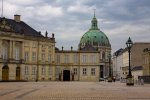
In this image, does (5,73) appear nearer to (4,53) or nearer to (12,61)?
(12,61)

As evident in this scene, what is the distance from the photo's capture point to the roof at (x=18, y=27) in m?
76.1

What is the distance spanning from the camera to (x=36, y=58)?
85125 mm

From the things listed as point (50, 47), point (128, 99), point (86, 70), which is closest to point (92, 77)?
point (86, 70)

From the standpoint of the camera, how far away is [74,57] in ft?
316

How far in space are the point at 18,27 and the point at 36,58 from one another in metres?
7.50

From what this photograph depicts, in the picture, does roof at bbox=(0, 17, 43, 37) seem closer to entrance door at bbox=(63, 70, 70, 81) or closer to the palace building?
the palace building

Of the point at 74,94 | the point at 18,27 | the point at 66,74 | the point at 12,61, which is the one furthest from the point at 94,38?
the point at 74,94

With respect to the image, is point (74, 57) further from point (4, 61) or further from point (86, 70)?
point (4, 61)

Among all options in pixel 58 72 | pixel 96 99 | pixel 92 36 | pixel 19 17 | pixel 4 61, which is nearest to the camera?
pixel 96 99

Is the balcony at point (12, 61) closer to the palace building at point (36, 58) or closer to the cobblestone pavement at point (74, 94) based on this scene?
the palace building at point (36, 58)

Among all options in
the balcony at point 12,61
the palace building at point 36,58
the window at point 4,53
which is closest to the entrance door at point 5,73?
the palace building at point 36,58

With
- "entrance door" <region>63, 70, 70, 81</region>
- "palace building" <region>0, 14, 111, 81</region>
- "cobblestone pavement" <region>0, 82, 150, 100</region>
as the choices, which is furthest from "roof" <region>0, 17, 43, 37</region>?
"cobblestone pavement" <region>0, 82, 150, 100</region>

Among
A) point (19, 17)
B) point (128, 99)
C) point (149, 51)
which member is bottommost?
point (128, 99)

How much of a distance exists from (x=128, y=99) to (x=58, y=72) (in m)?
76.4
